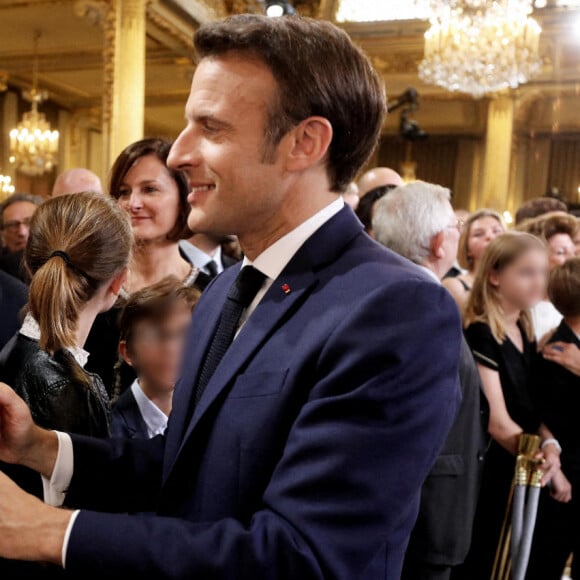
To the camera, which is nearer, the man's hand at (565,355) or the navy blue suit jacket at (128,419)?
the navy blue suit jacket at (128,419)

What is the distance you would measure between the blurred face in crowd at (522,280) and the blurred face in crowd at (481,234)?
105 centimetres

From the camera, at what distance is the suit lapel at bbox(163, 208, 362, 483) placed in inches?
44.2

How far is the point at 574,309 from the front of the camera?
3.14 meters

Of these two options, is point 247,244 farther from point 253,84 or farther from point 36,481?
point 36,481

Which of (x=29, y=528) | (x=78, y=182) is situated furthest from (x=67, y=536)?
(x=78, y=182)

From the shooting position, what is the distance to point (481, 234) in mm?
4176

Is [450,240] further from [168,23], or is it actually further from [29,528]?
[168,23]

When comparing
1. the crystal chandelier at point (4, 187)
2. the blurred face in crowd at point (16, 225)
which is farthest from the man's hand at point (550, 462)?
the crystal chandelier at point (4, 187)

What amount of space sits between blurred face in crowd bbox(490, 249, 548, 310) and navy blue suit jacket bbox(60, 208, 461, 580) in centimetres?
201

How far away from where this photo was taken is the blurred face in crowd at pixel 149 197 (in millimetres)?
2541

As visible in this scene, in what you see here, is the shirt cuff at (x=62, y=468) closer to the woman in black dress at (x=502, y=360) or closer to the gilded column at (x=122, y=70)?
the woman in black dress at (x=502, y=360)

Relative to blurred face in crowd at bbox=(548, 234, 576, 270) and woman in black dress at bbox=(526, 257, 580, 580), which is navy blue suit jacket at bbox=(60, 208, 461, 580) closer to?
woman in black dress at bbox=(526, 257, 580, 580)

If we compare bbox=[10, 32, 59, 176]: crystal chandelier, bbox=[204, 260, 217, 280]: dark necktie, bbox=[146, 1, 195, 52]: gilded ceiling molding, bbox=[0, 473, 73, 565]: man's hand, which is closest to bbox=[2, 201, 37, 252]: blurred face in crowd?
bbox=[204, 260, 217, 280]: dark necktie

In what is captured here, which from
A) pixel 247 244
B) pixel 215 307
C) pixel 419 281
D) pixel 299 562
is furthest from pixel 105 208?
pixel 299 562
